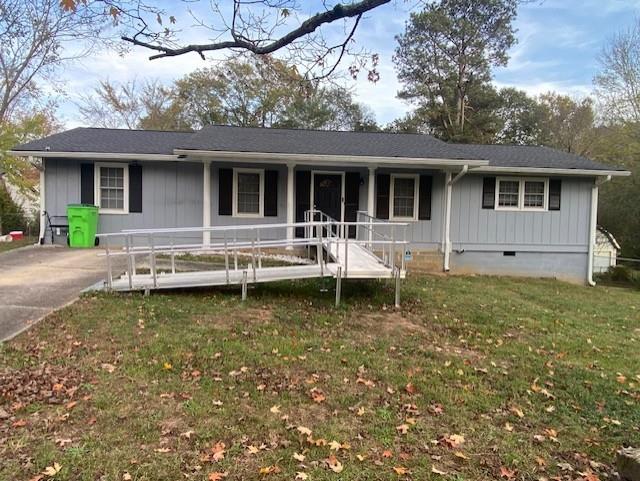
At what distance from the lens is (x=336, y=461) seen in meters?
3.00

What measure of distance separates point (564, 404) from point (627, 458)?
4.40ft

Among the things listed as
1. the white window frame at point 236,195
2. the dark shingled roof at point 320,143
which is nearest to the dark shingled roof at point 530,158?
the dark shingled roof at point 320,143

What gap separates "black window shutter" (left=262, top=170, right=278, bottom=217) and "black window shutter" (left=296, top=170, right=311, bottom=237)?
562 millimetres

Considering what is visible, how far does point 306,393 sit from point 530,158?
1106 cm

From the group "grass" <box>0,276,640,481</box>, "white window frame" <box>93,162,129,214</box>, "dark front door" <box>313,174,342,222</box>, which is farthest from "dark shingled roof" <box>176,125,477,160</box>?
"grass" <box>0,276,640,481</box>

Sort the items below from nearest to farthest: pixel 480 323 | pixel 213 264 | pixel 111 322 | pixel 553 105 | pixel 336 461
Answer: pixel 336 461
pixel 111 322
pixel 480 323
pixel 213 264
pixel 553 105

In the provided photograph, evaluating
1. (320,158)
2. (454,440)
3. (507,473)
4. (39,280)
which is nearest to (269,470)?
(454,440)

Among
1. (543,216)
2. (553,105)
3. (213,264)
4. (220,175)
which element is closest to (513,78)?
(553,105)

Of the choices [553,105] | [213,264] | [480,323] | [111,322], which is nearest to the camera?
[111,322]

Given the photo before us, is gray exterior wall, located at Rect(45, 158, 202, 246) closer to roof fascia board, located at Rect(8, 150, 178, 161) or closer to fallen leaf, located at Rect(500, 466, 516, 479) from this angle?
roof fascia board, located at Rect(8, 150, 178, 161)

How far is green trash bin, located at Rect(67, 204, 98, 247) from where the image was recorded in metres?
11.1

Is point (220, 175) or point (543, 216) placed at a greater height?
point (220, 175)

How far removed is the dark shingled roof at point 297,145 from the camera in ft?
36.7

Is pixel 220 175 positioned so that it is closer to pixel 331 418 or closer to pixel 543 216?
pixel 543 216
